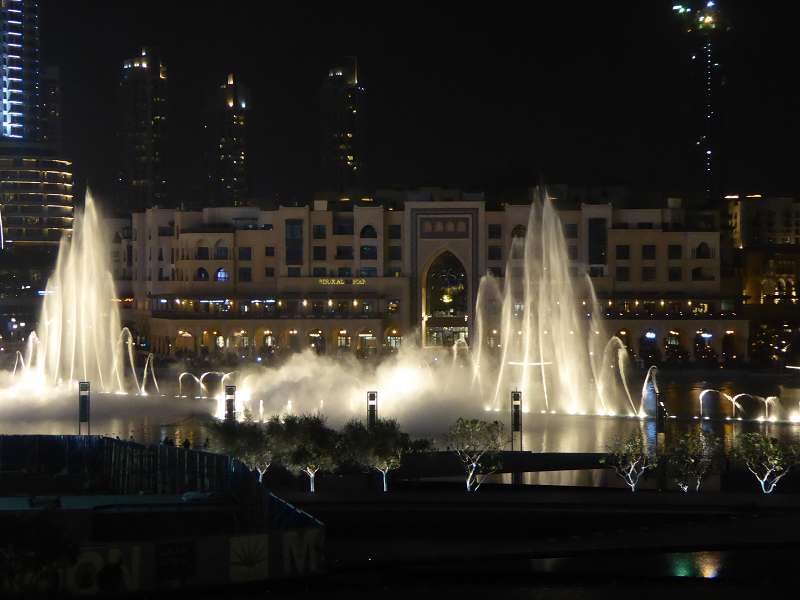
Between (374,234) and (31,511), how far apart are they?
5741 cm

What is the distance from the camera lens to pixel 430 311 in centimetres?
7856

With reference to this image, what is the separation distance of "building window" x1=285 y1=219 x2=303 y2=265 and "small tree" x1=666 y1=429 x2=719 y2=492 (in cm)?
4963

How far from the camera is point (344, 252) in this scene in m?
78.3

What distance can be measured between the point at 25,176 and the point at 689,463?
117 metres

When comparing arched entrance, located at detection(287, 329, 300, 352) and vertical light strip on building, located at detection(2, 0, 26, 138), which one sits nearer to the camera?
arched entrance, located at detection(287, 329, 300, 352)

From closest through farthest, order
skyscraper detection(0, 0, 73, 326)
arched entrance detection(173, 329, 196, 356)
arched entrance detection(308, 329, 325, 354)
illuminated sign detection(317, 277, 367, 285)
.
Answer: arched entrance detection(308, 329, 325, 354) → arched entrance detection(173, 329, 196, 356) → illuminated sign detection(317, 277, 367, 285) → skyscraper detection(0, 0, 73, 326)

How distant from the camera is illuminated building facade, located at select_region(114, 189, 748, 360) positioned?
75.8m

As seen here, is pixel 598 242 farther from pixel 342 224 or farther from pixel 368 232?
pixel 342 224

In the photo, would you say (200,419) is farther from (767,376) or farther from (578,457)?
(767,376)

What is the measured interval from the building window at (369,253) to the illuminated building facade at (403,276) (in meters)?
0.05

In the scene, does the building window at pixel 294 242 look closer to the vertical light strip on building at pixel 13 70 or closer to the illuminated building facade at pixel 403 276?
the illuminated building facade at pixel 403 276

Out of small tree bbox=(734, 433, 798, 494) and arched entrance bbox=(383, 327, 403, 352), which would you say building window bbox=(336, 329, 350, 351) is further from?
small tree bbox=(734, 433, 798, 494)

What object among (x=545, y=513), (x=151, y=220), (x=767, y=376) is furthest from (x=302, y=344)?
(x=545, y=513)

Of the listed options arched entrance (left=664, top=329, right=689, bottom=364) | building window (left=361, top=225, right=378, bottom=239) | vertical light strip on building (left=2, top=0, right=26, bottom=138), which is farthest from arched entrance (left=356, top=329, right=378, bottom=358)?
vertical light strip on building (left=2, top=0, right=26, bottom=138)
